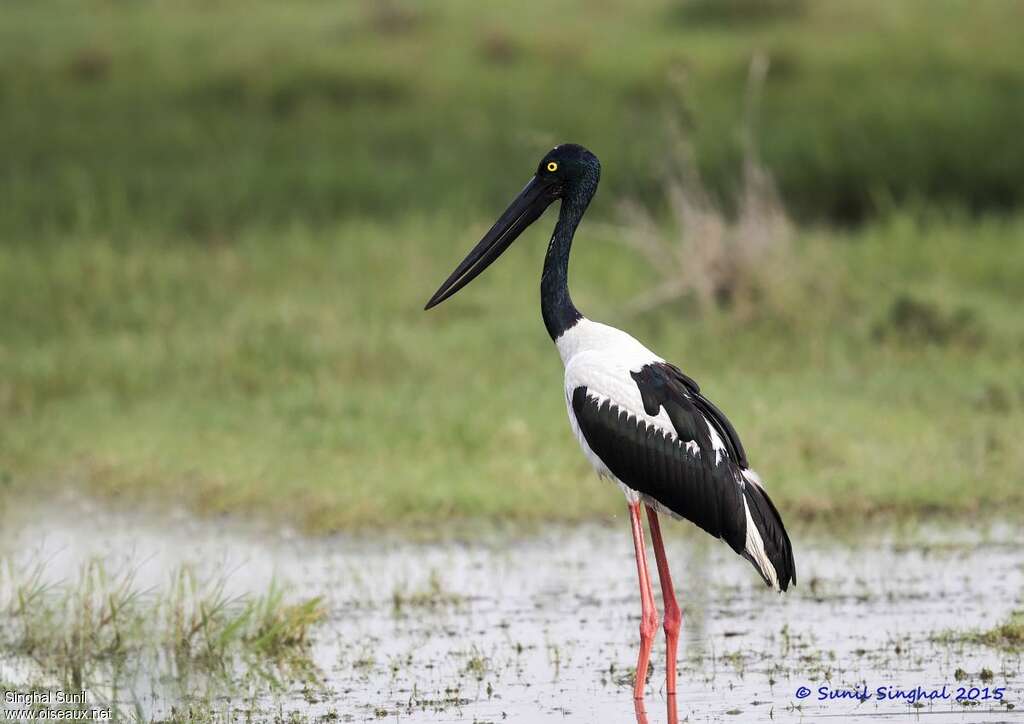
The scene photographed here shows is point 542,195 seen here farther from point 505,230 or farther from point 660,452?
point 660,452

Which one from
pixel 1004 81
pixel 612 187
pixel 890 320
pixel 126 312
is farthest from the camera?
pixel 1004 81

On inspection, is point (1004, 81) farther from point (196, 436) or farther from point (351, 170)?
point (196, 436)

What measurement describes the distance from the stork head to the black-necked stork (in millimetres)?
436

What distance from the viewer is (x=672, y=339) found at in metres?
10.5

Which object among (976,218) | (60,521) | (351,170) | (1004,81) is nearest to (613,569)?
(60,521)

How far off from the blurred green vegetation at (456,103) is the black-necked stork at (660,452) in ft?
16.5

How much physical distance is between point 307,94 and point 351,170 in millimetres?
2526

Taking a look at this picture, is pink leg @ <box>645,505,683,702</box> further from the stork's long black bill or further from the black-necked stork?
the stork's long black bill

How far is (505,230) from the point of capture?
6.42 meters

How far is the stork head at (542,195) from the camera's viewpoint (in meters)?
6.22

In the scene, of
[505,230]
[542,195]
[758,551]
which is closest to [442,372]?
[505,230]

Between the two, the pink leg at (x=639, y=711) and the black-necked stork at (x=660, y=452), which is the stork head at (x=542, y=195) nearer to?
the black-necked stork at (x=660, y=452)

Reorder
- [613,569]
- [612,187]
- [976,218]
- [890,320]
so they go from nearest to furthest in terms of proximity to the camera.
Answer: [613,569], [890,320], [976,218], [612,187]

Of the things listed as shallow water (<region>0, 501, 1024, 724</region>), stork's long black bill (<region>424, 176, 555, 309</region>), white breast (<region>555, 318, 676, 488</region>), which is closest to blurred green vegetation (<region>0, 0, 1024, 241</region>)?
shallow water (<region>0, 501, 1024, 724</region>)
